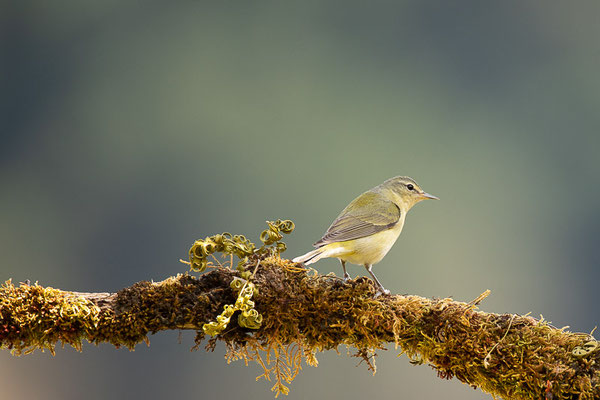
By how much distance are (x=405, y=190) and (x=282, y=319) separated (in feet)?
5.59

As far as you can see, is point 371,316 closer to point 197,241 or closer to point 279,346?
point 279,346

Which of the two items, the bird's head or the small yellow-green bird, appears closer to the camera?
the small yellow-green bird

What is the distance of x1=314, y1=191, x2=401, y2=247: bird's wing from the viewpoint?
3514mm

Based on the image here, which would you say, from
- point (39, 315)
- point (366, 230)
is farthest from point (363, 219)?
point (39, 315)

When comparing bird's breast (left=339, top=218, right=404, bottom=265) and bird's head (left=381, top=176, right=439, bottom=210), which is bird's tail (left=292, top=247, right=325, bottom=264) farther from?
bird's head (left=381, top=176, right=439, bottom=210)

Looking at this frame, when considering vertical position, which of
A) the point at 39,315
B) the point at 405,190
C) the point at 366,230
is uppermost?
the point at 405,190

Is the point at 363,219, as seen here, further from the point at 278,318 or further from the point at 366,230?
the point at 278,318

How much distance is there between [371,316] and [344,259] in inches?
34.4

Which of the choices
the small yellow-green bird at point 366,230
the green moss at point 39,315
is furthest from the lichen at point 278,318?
the small yellow-green bird at point 366,230

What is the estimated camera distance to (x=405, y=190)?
4211 millimetres

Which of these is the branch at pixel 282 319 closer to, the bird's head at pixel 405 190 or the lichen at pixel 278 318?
the lichen at pixel 278 318

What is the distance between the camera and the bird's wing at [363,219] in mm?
3514

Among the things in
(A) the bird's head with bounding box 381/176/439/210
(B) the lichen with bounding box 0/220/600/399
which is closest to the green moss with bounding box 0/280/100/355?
(B) the lichen with bounding box 0/220/600/399

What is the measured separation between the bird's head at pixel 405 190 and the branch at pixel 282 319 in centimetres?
138
